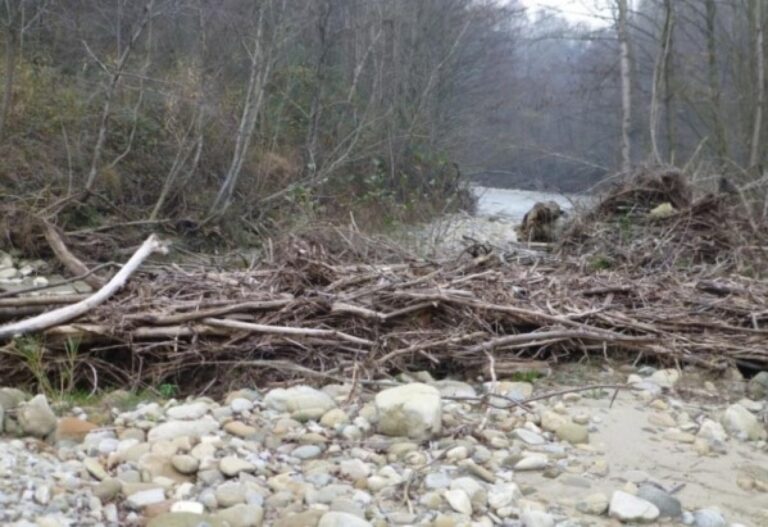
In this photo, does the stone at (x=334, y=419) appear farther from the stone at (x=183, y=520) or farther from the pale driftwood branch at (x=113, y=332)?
the pale driftwood branch at (x=113, y=332)

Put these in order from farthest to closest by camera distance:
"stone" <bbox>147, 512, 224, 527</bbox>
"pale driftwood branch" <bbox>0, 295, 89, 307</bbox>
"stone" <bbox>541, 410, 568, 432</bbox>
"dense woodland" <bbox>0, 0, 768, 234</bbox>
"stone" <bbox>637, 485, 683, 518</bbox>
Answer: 1. "dense woodland" <bbox>0, 0, 768, 234</bbox>
2. "pale driftwood branch" <bbox>0, 295, 89, 307</bbox>
3. "stone" <bbox>541, 410, 568, 432</bbox>
4. "stone" <bbox>637, 485, 683, 518</bbox>
5. "stone" <bbox>147, 512, 224, 527</bbox>

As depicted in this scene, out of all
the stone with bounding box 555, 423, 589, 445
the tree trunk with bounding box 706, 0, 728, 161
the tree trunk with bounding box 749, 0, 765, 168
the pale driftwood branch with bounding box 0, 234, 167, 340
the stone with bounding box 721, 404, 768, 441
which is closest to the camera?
the stone with bounding box 555, 423, 589, 445

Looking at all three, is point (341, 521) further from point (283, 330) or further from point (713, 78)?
point (713, 78)

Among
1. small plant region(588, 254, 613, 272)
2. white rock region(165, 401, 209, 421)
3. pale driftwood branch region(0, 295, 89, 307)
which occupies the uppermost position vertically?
pale driftwood branch region(0, 295, 89, 307)

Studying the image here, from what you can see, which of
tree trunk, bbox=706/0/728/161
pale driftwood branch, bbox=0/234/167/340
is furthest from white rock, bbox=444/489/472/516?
tree trunk, bbox=706/0/728/161

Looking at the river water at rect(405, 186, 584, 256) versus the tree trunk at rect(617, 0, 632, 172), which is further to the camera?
the tree trunk at rect(617, 0, 632, 172)

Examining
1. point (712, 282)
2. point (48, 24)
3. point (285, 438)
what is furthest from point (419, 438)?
point (48, 24)

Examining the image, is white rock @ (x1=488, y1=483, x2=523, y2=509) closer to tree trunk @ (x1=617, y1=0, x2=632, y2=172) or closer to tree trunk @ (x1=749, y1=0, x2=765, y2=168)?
tree trunk @ (x1=617, y1=0, x2=632, y2=172)

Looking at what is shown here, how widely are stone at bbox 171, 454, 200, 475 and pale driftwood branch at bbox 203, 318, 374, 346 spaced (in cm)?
156

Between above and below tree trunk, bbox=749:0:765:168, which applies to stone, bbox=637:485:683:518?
below

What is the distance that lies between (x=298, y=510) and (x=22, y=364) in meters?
2.43

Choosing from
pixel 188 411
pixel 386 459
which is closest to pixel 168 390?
pixel 188 411

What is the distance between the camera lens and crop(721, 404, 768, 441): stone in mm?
3738

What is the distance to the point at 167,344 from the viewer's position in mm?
4523
